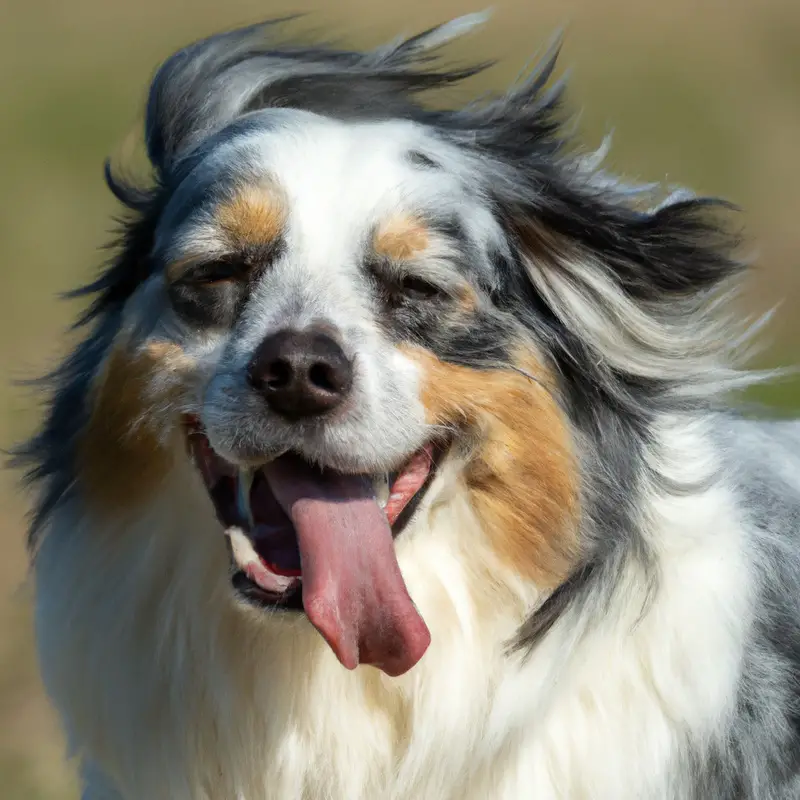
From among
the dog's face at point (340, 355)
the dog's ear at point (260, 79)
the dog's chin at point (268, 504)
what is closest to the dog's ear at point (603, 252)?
the dog's face at point (340, 355)

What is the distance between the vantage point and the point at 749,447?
4168mm

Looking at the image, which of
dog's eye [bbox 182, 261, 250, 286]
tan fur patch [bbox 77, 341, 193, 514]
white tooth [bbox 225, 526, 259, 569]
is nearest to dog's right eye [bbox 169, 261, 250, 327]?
dog's eye [bbox 182, 261, 250, 286]

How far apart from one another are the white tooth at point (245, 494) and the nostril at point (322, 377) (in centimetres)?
35

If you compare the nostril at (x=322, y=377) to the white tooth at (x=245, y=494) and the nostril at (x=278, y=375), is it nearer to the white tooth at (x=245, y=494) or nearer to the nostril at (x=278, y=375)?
the nostril at (x=278, y=375)

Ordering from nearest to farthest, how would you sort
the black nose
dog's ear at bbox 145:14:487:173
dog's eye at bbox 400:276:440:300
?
the black nose, dog's eye at bbox 400:276:440:300, dog's ear at bbox 145:14:487:173

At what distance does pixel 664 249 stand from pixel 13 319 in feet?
26.3

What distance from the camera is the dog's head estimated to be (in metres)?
3.38

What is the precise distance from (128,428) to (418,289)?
82cm

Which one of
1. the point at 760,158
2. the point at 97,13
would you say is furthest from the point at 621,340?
the point at 97,13

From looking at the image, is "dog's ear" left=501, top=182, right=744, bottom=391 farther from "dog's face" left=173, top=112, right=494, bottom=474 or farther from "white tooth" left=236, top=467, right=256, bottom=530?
"white tooth" left=236, top=467, right=256, bottom=530

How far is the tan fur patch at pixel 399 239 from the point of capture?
3.46 metres

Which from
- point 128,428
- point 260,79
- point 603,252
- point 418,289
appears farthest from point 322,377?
point 260,79

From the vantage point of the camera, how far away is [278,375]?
3287 millimetres

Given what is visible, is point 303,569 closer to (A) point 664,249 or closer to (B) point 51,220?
(A) point 664,249
